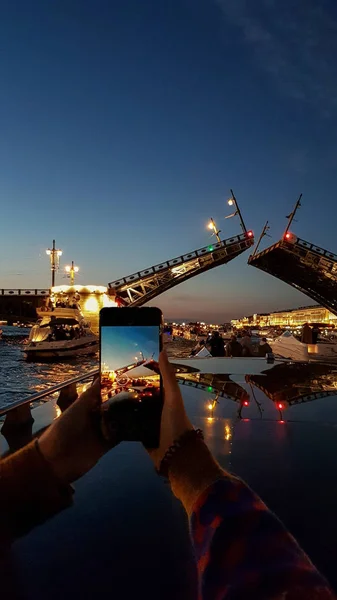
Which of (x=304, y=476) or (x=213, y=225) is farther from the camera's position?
(x=213, y=225)

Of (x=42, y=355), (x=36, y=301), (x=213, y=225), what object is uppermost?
(x=213, y=225)

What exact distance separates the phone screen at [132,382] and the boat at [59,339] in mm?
31811

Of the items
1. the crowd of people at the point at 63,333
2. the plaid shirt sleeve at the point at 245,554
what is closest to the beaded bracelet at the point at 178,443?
the plaid shirt sleeve at the point at 245,554

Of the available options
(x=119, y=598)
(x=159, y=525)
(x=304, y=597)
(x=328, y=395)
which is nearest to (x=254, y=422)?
(x=328, y=395)

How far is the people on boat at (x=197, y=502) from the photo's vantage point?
1063 mm

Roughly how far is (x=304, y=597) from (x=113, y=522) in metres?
1.41

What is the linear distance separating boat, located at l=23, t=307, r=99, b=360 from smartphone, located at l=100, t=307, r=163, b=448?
3181 cm

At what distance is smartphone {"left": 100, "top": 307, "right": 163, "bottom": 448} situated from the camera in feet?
6.20

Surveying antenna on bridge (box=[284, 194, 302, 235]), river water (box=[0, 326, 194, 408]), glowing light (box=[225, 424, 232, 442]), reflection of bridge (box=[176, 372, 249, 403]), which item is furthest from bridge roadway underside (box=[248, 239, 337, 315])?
glowing light (box=[225, 424, 232, 442])

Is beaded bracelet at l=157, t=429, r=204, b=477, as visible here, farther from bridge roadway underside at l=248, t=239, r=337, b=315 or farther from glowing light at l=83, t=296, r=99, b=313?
glowing light at l=83, t=296, r=99, b=313

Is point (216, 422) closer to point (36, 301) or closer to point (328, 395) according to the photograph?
point (328, 395)

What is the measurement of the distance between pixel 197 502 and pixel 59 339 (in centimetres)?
3534

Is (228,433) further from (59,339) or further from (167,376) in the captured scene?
(59,339)

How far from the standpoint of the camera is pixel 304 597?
977mm
